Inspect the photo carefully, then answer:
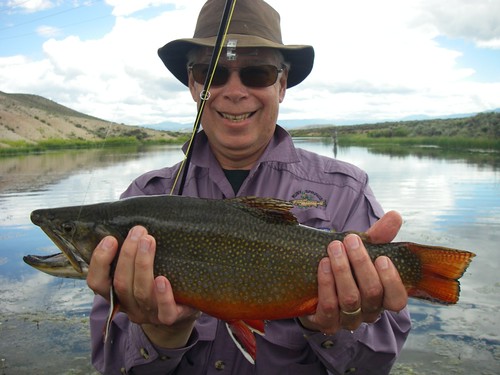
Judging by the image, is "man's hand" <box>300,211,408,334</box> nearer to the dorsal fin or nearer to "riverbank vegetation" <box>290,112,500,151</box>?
the dorsal fin

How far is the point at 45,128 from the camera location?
86062 millimetres

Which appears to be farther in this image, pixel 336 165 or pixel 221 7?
pixel 221 7

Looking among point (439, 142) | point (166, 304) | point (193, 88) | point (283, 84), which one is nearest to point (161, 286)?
point (166, 304)

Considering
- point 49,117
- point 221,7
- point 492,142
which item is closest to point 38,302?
point 221,7

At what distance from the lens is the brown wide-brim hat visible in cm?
414

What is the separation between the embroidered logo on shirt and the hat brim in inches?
48.0

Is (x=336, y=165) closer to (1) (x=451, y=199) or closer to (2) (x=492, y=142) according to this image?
(1) (x=451, y=199)

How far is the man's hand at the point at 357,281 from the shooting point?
117 inches

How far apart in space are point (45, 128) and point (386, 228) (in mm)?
91236

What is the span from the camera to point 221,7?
440cm

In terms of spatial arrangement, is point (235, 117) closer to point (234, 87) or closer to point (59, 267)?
point (234, 87)

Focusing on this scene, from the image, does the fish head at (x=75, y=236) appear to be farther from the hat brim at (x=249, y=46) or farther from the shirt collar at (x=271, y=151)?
the hat brim at (x=249, y=46)

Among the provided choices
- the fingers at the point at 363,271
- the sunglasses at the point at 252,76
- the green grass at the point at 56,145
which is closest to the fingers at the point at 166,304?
the fingers at the point at 363,271

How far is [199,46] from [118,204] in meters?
1.81
